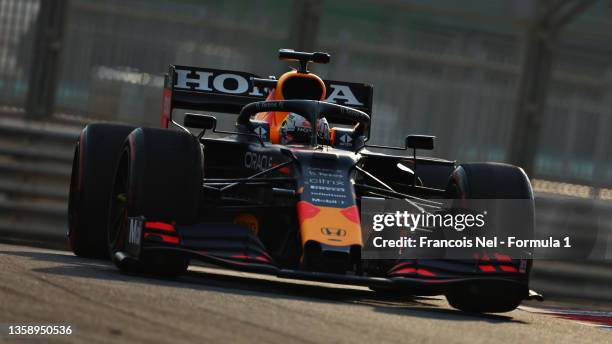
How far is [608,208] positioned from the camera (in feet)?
47.5

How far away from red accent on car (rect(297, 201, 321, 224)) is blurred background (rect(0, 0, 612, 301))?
20.1 feet

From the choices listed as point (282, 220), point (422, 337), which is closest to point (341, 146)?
point (282, 220)

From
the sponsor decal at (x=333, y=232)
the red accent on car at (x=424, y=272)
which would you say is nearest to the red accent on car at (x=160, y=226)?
the sponsor decal at (x=333, y=232)

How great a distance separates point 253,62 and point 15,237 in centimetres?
414

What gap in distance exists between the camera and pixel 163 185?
30.9 feet

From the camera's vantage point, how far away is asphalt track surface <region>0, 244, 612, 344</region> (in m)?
6.52

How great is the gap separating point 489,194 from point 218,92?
3.62 m

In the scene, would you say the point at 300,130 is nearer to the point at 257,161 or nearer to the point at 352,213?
the point at 257,161

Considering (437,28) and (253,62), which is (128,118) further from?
(437,28)

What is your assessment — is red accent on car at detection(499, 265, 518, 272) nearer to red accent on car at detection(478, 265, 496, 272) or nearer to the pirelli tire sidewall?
red accent on car at detection(478, 265, 496, 272)

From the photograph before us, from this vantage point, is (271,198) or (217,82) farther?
(217,82)

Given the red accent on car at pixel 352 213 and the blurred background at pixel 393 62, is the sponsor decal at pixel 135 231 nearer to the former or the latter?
the red accent on car at pixel 352 213

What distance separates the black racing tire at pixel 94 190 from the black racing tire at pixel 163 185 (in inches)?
54.0

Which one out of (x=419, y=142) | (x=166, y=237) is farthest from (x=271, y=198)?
(x=419, y=142)
